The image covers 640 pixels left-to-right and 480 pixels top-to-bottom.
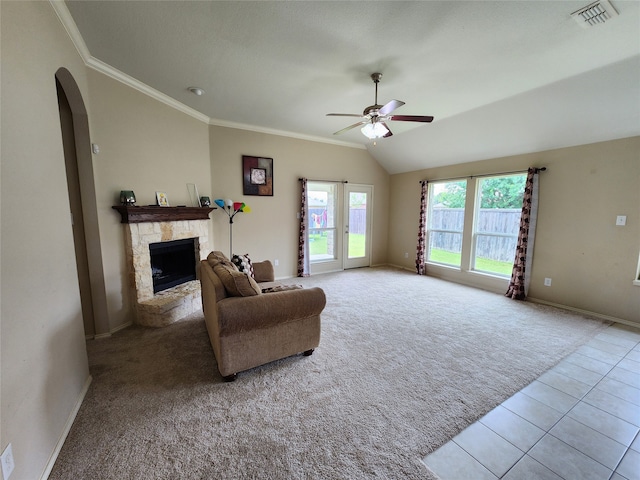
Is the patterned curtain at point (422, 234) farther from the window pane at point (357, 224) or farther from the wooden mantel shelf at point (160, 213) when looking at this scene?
the wooden mantel shelf at point (160, 213)

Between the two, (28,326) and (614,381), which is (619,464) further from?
(28,326)

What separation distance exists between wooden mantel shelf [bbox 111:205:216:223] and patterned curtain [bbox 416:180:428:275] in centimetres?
422

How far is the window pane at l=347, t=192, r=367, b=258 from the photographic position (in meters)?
5.99

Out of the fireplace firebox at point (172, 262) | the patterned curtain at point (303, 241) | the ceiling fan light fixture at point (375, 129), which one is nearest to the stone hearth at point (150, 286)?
the fireplace firebox at point (172, 262)

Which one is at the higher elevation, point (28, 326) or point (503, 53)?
point (503, 53)

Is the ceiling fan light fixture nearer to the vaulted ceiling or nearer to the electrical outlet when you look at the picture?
the vaulted ceiling

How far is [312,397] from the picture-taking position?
1.95 meters

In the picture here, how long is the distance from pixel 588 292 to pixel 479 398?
3048 millimetres

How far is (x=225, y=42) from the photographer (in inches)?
90.4

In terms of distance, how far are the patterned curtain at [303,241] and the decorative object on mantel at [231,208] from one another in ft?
3.61

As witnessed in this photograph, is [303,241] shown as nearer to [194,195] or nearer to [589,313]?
[194,195]

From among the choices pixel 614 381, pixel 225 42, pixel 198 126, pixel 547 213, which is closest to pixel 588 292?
pixel 547 213

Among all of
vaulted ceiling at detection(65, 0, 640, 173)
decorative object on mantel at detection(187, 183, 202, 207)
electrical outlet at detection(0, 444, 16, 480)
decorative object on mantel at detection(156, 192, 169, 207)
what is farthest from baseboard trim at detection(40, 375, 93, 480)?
vaulted ceiling at detection(65, 0, 640, 173)

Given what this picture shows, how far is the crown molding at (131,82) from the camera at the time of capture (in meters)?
1.96
